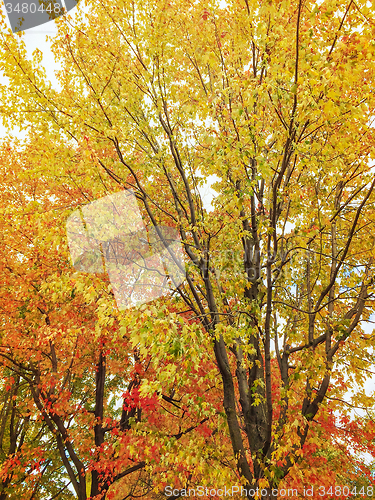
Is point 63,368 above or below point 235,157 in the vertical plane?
below

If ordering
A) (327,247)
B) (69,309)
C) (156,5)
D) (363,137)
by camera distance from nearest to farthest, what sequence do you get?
(363,137)
(156,5)
(327,247)
(69,309)

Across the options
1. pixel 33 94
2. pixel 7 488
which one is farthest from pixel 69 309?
pixel 7 488

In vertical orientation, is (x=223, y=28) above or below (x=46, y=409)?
above

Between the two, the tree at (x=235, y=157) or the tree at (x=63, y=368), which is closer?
the tree at (x=235, y=157)

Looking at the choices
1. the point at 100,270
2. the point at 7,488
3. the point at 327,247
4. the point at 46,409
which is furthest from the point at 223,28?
the point at 7,488

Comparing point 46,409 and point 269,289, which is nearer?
point 269,289

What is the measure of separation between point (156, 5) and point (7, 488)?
13.9 m

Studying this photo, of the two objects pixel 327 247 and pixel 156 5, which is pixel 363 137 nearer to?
pixel 327 247

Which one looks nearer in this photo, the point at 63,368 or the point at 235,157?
the point at 235,157

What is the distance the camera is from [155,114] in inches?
239

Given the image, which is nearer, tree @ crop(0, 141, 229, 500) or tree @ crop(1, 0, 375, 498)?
tree @ crop(1, 0, 375, 498)

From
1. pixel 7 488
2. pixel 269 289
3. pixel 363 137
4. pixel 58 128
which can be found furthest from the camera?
pixel 7 488

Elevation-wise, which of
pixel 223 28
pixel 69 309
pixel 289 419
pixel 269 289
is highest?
pixel 223 28

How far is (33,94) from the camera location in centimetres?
519
